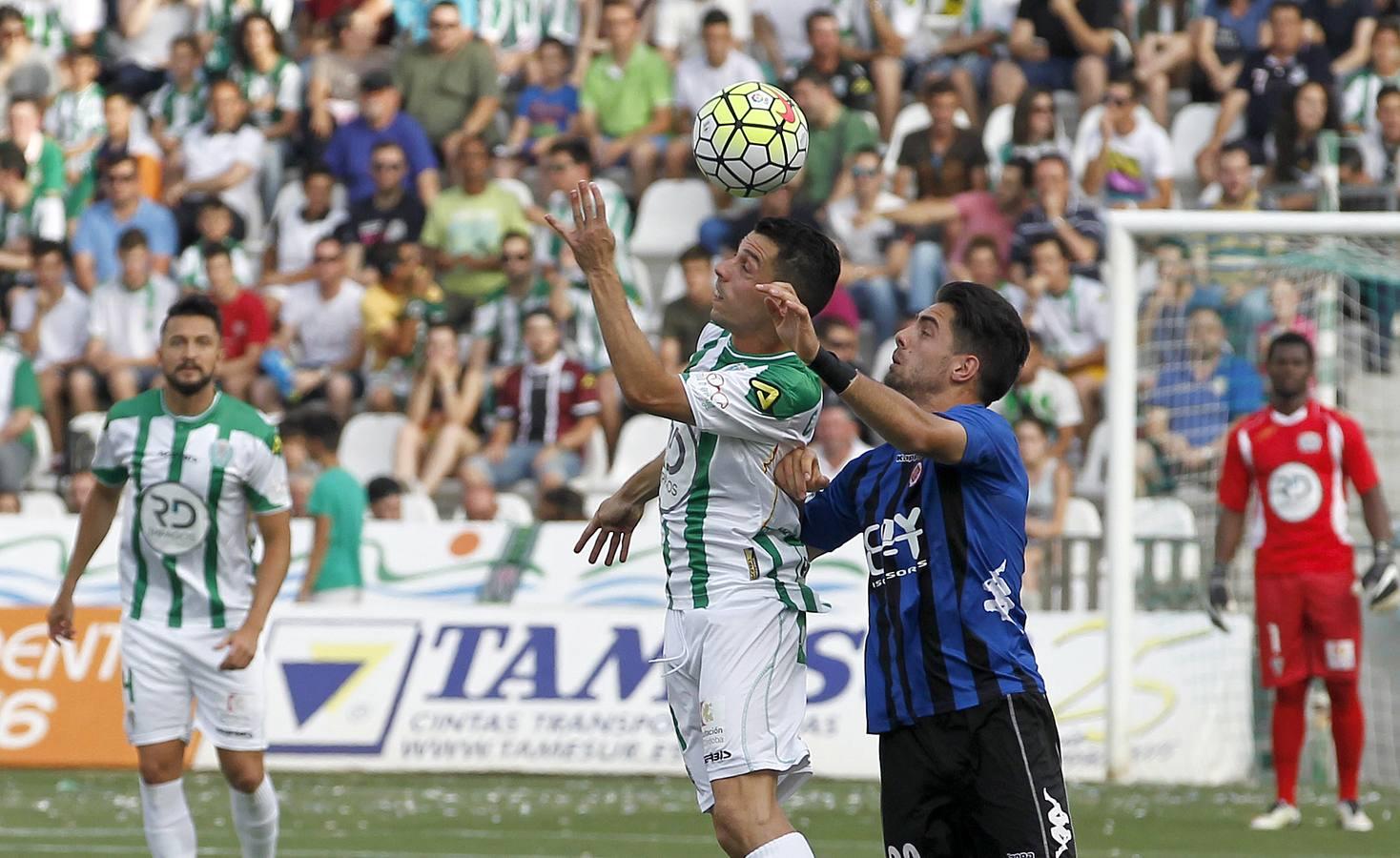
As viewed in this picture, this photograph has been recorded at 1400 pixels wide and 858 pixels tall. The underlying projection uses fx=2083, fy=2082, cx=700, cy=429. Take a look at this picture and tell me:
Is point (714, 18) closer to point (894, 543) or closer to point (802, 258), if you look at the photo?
point (802, 258)

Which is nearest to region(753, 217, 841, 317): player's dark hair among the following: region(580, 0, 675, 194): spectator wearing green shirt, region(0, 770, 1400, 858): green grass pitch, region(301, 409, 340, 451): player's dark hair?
region(0, 770, 1400, 858): green grass pitch

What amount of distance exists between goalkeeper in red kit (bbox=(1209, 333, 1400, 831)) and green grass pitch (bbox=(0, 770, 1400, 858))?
0.65m

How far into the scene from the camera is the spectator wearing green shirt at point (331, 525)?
13.2m

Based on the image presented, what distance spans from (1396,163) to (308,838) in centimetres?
952

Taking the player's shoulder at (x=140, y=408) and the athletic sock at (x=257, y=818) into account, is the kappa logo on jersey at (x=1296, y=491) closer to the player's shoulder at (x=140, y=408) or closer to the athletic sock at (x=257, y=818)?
the athletic sock at (x=257, y=818)

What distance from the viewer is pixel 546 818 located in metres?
10.7

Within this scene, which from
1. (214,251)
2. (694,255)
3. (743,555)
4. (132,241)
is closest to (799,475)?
(743,555)

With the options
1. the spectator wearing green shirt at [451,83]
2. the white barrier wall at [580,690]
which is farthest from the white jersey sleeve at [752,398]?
the spectator wearing green shirt at [451,83]

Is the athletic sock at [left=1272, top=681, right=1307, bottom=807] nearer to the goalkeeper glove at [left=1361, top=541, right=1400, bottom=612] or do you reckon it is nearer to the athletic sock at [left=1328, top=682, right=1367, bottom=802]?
the athletic sock at [left=1328, top=682, right=1367, bottom=802]

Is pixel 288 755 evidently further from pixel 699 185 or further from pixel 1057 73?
pixel 1057 73

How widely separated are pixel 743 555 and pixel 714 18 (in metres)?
11.8

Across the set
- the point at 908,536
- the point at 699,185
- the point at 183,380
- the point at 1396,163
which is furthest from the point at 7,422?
the point at 908,536

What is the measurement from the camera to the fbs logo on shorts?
1255 cm

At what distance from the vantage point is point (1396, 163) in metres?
15.1
